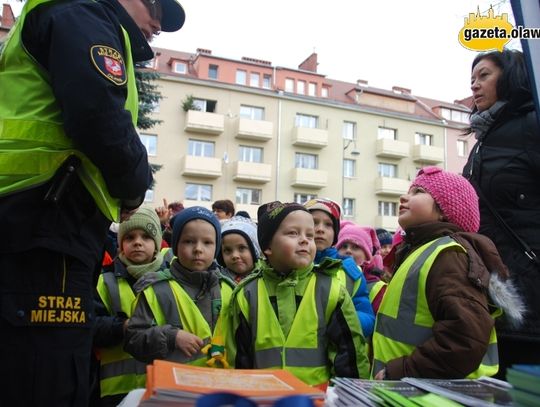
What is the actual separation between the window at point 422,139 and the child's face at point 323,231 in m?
32.2

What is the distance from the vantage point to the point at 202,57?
31188 mm

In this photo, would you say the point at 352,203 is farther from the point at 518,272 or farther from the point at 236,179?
the point at 518,272

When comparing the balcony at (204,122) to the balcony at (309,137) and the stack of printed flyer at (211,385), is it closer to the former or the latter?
the balcony at (309,137)

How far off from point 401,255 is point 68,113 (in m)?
1.67

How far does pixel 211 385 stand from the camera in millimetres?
989

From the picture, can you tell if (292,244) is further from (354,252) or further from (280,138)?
(280,138)

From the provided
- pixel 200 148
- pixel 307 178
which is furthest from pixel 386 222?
pixel 200 148

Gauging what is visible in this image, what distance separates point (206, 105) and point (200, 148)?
288 centimetres


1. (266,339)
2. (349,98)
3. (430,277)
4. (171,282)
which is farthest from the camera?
(349,98)

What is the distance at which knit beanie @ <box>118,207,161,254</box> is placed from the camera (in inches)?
129

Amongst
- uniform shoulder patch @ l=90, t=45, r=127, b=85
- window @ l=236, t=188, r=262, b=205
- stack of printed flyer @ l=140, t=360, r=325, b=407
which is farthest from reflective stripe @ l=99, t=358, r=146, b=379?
window @ l=236, t=188, r=262, b=205

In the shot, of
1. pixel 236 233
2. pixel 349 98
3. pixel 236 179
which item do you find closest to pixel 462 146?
pixel 349 98

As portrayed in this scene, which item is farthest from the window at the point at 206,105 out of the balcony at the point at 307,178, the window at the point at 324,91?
the window at the point at 324,91

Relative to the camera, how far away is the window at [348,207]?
31558 mm
